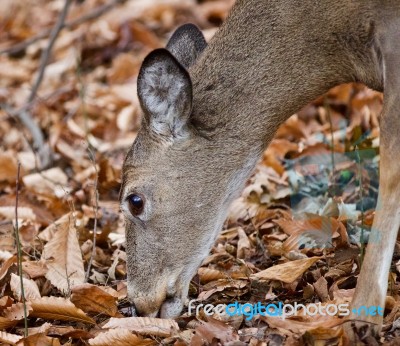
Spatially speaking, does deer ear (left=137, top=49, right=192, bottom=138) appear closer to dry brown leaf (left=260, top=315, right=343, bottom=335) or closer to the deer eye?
the deer eye

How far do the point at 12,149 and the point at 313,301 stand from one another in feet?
15.1

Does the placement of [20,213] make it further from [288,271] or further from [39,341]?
[288,271]

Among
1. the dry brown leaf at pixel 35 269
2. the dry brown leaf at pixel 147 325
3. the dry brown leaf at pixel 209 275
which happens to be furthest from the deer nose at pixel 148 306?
the dry brown leaf at pixel 35 269

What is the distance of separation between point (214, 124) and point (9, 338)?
1506mm

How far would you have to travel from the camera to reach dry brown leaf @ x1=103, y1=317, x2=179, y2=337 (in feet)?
14.4

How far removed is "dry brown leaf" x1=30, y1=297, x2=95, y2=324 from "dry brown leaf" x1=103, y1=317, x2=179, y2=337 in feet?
0.68

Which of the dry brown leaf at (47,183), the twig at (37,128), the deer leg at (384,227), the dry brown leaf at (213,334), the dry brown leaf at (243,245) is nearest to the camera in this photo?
the deer leg at (384,227)

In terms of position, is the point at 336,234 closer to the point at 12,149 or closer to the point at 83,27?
the point at 12,149

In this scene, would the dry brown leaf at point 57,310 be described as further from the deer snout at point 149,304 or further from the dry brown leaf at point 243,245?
the dry brown leaf at point 243,245

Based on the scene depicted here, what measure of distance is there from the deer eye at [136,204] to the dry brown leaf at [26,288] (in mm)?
817

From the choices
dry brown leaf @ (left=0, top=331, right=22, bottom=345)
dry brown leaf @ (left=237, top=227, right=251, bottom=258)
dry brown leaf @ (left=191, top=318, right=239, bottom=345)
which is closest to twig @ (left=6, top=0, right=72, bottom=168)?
dry brown leaf @ (left=237, top=227, right=251, bottom=258)

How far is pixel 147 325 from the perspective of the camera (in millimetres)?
4426

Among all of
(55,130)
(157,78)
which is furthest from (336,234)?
(55,130)

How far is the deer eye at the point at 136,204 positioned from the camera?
15.2 ft
